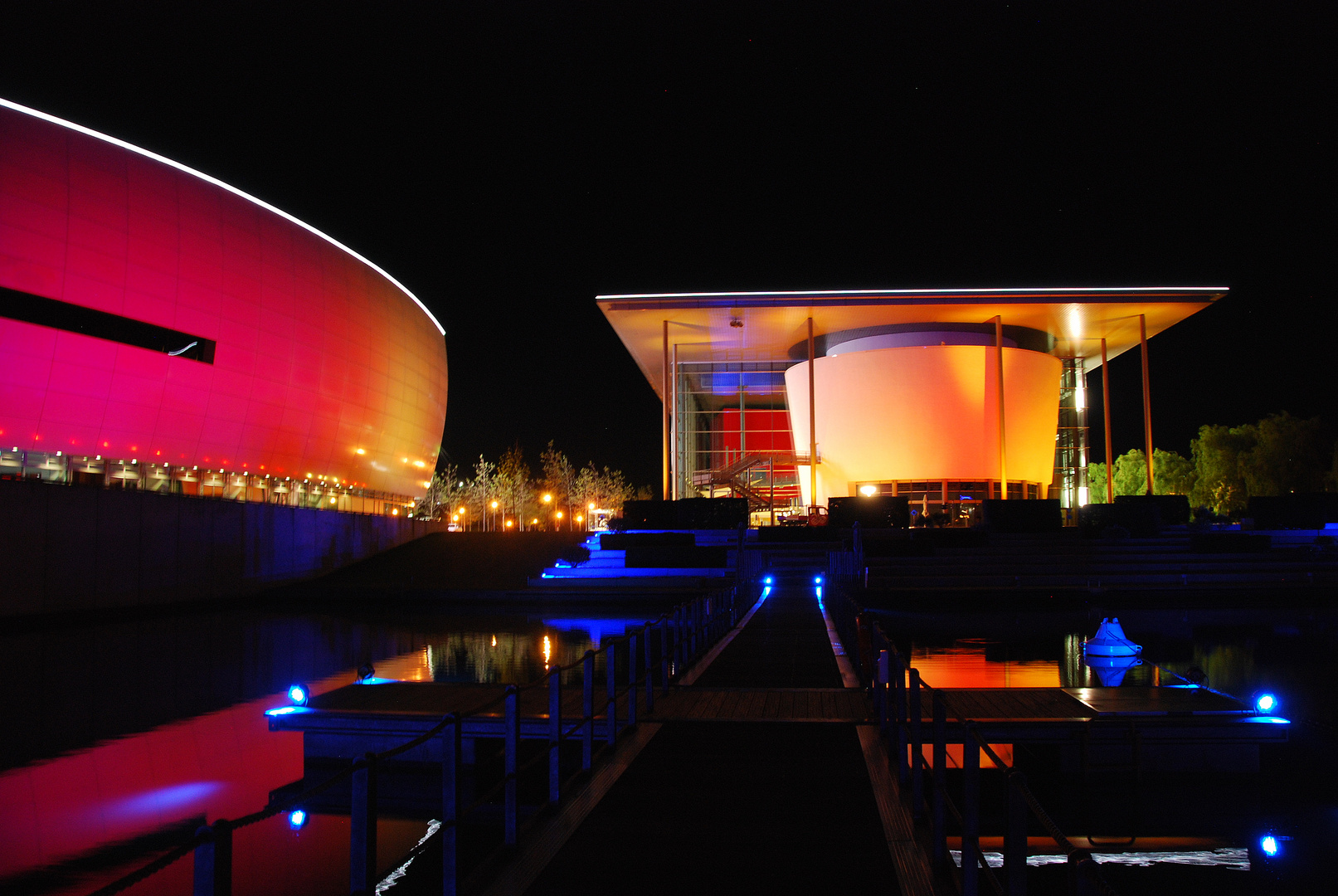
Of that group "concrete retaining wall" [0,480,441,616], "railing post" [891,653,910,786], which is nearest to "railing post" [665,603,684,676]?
"railing post" [891,653,910,786]

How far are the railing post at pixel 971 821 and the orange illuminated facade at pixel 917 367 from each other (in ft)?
111

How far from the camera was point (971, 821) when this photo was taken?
417 centimetres

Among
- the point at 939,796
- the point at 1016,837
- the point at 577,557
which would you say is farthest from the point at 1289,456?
the point at 1016,837

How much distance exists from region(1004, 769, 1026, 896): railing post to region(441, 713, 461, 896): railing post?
233cm

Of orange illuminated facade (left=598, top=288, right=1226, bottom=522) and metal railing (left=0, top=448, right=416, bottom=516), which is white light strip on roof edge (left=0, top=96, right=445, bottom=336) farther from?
orange illuminated facade (left=598, top=288, right=1226, bottom=522)

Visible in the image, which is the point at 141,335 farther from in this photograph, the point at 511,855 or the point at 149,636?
the point at 511,855

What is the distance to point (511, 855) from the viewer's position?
201 inches

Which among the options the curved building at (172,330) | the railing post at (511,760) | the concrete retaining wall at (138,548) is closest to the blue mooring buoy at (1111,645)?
the railing post at (511,760)

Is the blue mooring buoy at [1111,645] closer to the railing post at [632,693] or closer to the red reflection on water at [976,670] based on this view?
the red reflection on water at [976,670]

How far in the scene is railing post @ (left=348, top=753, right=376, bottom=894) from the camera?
351cm

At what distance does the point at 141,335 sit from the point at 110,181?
606 cm

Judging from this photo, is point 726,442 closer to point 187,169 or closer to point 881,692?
Result: point 187,169

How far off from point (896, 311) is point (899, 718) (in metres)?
34.4

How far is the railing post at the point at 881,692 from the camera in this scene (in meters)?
8.07
